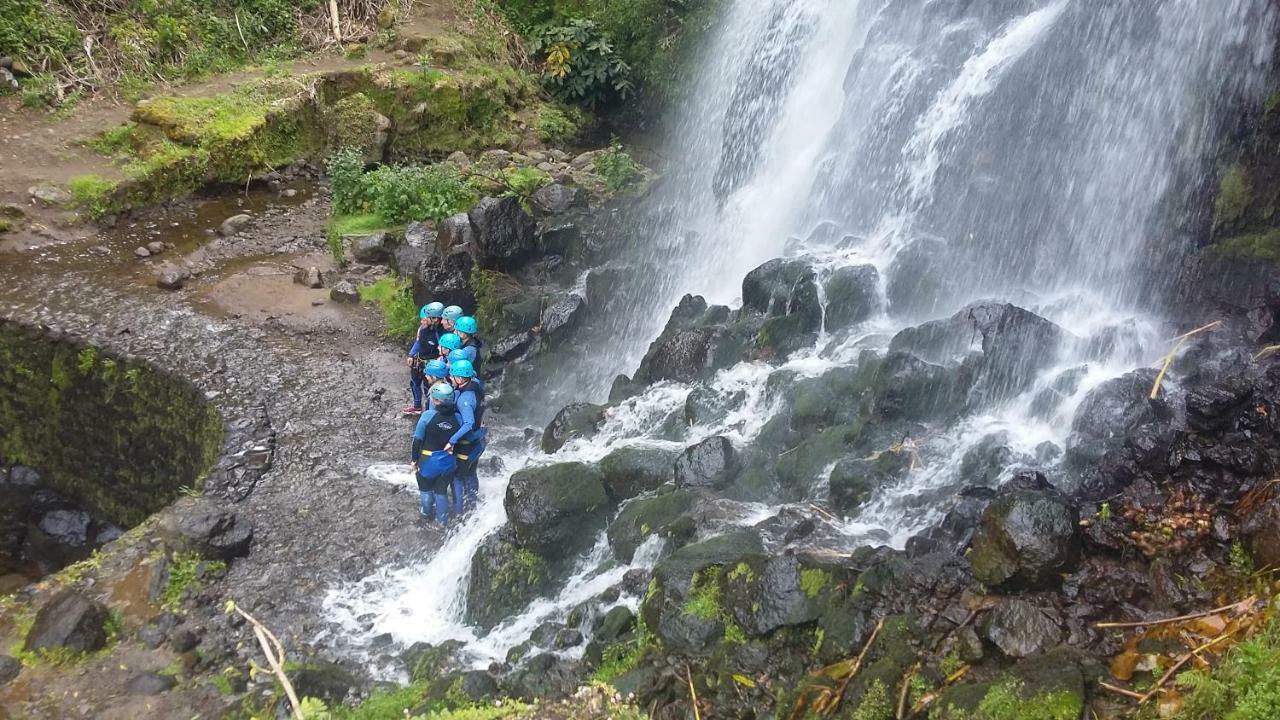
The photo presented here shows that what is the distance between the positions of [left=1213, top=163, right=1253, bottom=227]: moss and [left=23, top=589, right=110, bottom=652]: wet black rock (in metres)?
11.6

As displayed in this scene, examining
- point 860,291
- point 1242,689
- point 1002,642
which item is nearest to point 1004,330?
point 860,291

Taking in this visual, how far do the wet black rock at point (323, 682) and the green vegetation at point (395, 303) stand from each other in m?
6.39

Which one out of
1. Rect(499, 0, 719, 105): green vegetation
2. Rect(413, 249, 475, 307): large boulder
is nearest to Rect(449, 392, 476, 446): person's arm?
Rect(413, 249, 475, 307): large boulder

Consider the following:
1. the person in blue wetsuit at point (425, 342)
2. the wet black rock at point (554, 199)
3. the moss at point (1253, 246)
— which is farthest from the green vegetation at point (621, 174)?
the moss at point (1253, 246)

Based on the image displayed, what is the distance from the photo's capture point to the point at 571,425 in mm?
10227

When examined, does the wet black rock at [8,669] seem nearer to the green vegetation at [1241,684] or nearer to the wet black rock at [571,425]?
the wet black rock at [571,425]

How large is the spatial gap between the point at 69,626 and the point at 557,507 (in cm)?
417

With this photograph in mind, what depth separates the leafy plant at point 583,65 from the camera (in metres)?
19.9

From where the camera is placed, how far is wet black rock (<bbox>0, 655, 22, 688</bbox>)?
6539 mm

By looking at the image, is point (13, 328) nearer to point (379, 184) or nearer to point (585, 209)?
point (379, 184)

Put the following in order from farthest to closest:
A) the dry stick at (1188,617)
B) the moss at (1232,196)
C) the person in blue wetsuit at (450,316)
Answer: the person in blue wetsuit at (450,316) < the moss at (1232,196) < the dry stick at (1188,617)

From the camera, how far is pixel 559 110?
794 inches

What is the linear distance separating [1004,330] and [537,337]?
A: 6.54m

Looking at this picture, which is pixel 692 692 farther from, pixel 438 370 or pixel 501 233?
pixel 501 233
